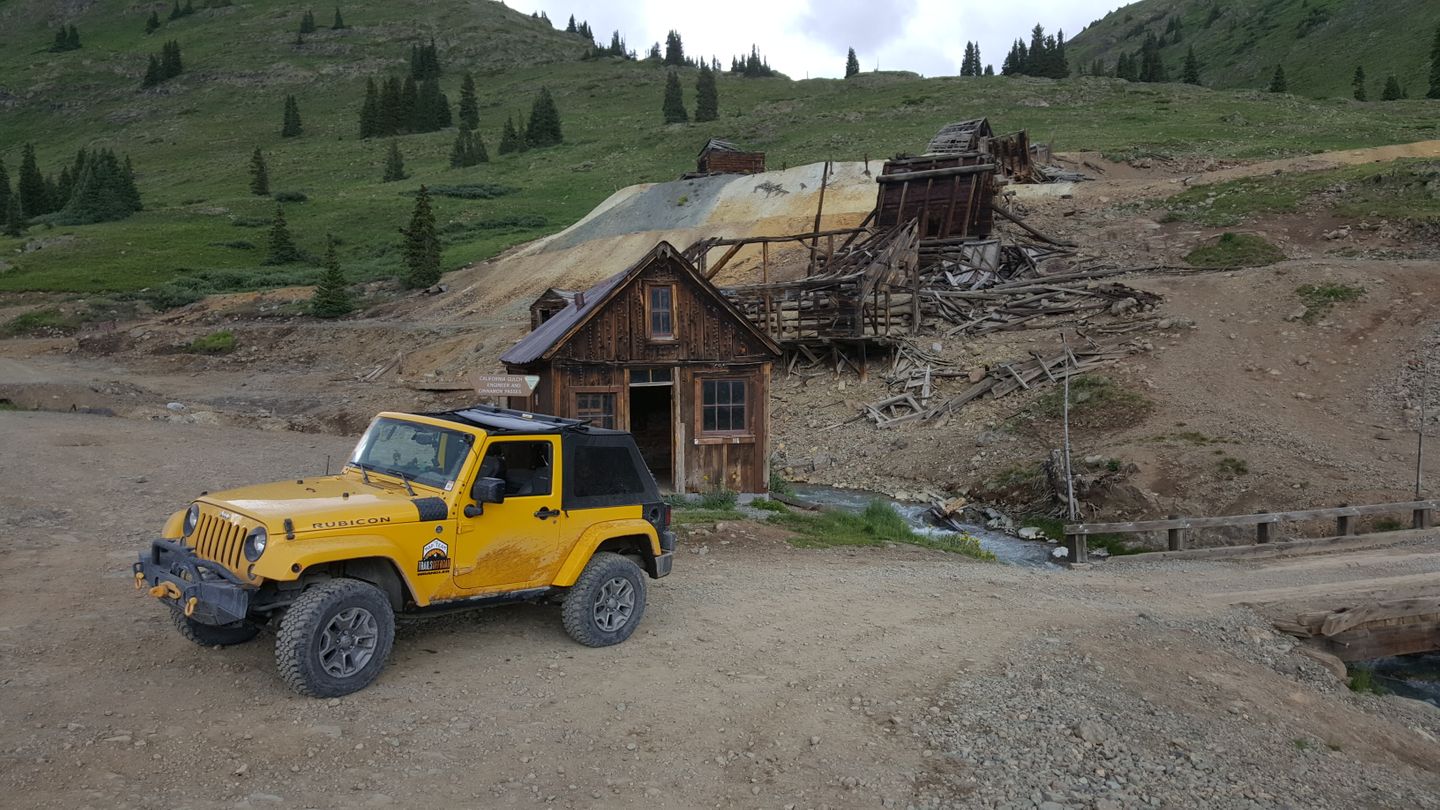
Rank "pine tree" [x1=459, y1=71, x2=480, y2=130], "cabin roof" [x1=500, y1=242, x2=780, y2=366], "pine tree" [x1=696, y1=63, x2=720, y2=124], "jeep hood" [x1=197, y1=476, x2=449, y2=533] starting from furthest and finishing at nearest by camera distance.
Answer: "pine tree" [x1=459, y1=71, x2=480, y2=130] < "pine tree" [x1=696, y1=63, x2=720, y2=124] < "cabin roof" [x1=500, y1=242, x2=780, y2=366] < "jeep hood" [x1=197, y1=476, x2=449, y2=533]

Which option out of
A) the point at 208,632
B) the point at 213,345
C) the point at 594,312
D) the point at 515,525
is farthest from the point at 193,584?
the point at 213,345

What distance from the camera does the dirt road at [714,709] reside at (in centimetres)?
629

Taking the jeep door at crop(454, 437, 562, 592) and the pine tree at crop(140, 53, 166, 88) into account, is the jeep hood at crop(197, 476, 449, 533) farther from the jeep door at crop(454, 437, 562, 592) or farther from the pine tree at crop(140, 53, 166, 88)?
the pine tree at crop(140, 53, 166, 88)

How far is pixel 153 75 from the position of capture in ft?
489

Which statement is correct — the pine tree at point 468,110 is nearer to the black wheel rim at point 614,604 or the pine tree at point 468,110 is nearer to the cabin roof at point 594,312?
the cabin roof at point 594,312

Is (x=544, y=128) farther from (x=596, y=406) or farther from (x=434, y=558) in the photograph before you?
(x=434, y=558)

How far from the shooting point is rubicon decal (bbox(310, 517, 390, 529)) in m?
7.11

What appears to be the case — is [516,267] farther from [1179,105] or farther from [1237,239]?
[1179,105]

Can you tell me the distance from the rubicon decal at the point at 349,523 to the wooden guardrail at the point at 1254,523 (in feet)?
37.5

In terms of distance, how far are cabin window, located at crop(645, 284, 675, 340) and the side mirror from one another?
11226 millimetres

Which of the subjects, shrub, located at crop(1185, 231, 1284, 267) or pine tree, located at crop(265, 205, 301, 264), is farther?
pine tree, located at crop(265, 205, 301, 264)

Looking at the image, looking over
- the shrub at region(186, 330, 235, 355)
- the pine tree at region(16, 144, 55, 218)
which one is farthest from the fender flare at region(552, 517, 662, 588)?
the pine tree at region(16, 144, 55, 218)

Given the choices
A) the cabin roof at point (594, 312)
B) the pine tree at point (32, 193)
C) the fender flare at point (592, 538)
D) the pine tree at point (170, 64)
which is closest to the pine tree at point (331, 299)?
the cabin roof at point (594, 312)

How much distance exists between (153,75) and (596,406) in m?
166
